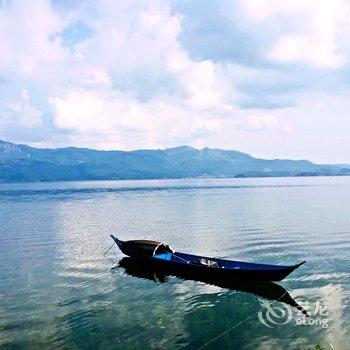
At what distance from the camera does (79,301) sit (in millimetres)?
37656

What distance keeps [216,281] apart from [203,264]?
9.61 feet

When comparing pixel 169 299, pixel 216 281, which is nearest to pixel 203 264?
pixel 216 281

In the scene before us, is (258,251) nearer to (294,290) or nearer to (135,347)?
(294,290)

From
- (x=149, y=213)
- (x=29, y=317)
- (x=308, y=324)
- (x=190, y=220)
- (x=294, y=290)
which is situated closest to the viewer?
(x=308, y=324)

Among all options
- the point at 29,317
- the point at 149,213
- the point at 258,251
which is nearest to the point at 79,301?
the point at 29,317

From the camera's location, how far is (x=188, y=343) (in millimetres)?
28422

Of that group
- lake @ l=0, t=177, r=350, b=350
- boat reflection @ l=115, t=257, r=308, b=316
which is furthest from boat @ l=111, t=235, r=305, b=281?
lake @ l=0, t=177, r=350, b=350

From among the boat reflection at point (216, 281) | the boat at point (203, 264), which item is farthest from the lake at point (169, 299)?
the boat at point (203, 264)

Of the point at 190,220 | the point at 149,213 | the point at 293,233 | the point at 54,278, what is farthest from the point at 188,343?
the point at 149,213

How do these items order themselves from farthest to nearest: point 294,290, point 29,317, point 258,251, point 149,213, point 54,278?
point 149,213 < point 258,251 < point 54,278 < point 294,290 < point 29,317

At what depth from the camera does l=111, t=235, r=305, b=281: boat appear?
41906 mm

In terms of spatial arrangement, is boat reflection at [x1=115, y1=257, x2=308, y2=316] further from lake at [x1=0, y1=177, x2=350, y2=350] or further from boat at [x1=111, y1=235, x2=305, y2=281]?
boat at [x1=111, y1=235, x2=305, y2=281]

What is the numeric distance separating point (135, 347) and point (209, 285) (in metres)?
15.9

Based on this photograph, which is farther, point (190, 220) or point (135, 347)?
point (190, 220)
